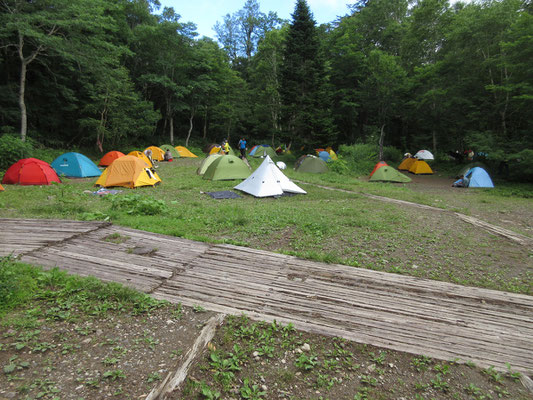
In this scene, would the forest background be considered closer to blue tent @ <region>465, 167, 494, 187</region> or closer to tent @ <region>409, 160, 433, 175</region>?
blue tent @ <region>465, 167, 494, 187</region>

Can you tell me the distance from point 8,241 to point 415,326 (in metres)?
6.15

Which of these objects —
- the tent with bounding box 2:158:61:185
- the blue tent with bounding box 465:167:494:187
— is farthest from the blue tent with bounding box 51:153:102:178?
the blue tent with bounding box 465:167:494:187

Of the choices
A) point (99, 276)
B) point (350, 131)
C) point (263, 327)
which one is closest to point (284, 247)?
point (263, 327)

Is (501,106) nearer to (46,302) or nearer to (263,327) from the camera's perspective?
(263,327)

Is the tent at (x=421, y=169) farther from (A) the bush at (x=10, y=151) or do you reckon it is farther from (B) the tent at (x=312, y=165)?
(A) the bush at (x=10, y=151)

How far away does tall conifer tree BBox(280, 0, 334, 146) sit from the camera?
2130cm

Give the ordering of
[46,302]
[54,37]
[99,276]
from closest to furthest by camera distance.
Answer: [46,302] < [99,276] < [54,37]

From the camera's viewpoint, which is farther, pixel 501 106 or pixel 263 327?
pixel 501 106

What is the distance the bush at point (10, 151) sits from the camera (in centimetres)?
1276

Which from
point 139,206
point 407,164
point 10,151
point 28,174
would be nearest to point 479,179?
point 407,164

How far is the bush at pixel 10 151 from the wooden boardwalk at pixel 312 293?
991 centimetres

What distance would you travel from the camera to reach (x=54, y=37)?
608 inches

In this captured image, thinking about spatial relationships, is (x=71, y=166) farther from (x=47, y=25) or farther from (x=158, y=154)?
(x=158, y=154)

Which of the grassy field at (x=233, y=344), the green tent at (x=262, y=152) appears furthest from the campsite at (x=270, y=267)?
the green tent at (x=262, y=152)
